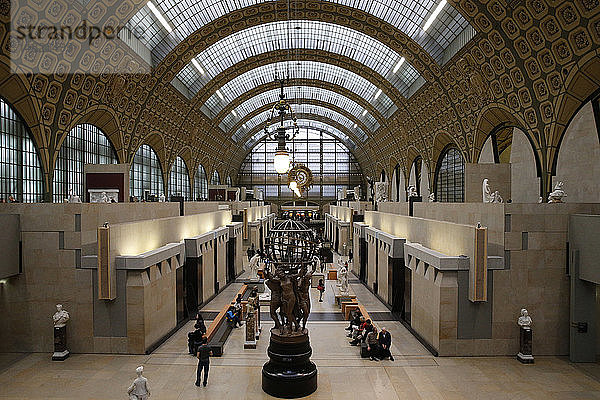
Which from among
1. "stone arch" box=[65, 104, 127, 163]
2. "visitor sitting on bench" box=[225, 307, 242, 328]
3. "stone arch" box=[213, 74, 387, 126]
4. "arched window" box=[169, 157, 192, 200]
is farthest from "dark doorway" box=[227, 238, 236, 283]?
"stone arch" box=[213, 74, 387, 126]

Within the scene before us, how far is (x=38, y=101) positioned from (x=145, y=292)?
12130 mm

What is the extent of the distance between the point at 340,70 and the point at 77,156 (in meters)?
27.8

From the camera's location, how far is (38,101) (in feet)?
68.1

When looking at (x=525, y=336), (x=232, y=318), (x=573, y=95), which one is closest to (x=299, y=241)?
(x=232, y=318)

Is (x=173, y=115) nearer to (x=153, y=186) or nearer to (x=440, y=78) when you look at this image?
(x=153, y=186)

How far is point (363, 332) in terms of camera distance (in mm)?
15062

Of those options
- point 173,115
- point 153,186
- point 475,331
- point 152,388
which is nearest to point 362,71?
point 173,115

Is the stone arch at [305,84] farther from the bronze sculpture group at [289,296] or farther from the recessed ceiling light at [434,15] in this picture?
the bronze sculpture group at [289,296]

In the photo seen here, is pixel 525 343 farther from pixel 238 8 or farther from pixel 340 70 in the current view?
pixel 340 70

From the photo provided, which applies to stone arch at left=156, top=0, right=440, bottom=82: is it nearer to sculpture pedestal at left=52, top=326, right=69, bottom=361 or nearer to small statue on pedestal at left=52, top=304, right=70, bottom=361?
small statue on pedestal at left=52, top=304, right=70, bottom=361

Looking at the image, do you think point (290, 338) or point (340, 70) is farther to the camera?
point (340, 70)

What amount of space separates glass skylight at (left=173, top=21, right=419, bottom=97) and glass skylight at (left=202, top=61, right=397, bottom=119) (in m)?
6.04

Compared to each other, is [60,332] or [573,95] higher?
[573,95]

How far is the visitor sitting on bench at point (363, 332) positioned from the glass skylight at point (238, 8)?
16.9 metres
